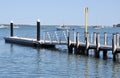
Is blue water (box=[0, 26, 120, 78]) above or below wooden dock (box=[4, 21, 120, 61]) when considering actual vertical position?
below

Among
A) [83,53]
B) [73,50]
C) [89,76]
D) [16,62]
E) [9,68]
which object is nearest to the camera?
[89,76]

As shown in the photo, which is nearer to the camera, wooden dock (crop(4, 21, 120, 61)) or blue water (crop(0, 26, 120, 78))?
blue water (crop(0, 26, 120, 78))

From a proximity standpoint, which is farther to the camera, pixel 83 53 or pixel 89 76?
pixel 83 53

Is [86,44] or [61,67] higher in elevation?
[86,44]

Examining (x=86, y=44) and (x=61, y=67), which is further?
(x=86, y=44)

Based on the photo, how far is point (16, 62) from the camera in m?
44.2

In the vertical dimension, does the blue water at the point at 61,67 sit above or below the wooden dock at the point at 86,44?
below

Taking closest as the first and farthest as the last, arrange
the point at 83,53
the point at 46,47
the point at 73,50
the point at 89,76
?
the point at 89,76 → the point at 83,53 → the point at 73,50 → the point at 46,47

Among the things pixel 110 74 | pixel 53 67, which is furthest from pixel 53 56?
pixel 110 74

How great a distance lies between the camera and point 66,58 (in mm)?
47938

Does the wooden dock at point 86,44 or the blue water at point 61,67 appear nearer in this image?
the blue water at point 61,67

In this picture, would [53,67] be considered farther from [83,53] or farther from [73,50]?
[73,50]

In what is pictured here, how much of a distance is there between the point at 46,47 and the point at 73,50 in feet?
22.2

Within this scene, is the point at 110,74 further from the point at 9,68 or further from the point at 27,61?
the point at 27,61
